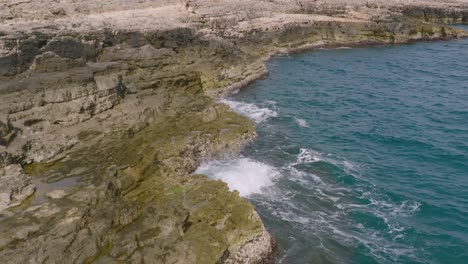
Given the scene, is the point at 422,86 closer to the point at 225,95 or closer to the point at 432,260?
the point at 225,95

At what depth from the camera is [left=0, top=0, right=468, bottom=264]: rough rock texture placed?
20016 millimetres

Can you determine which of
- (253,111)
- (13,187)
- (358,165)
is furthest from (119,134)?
(358,165)

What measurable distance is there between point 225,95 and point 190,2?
22.5 m

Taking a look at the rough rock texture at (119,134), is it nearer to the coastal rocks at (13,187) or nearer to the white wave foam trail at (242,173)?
the coastal rocks at (13,187)

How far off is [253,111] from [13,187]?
25.5 m

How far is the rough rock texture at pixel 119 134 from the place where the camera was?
20.0 metres

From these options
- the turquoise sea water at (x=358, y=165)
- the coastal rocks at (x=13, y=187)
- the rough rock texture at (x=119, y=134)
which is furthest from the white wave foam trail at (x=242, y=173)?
the coastal rocks at (x=13, y=187)

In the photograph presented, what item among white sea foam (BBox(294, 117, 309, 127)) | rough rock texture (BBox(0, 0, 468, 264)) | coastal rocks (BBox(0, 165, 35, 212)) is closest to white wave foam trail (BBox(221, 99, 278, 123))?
white sea foam (BBox(294, 117, 309, 127))

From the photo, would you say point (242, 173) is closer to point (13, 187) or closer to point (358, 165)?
point (358, 165)

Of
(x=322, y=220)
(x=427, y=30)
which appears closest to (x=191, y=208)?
(x=322, y=220)

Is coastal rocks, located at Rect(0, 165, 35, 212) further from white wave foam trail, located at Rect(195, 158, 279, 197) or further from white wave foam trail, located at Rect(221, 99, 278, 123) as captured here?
white wave foam trail, located at Rect(221, 99, 278, 123)

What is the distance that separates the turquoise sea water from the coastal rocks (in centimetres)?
1247

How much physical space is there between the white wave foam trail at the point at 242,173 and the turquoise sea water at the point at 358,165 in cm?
8

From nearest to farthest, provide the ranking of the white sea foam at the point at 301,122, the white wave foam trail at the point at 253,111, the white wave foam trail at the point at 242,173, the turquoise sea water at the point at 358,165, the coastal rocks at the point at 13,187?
the coastal rocks at the point at 13,187
the turquoise sea water at the point at 358,165
the white wave foam trail at the point at 242,173
the white sea foam at the point at 301,122
the white wave foam trail at the point at 253,111
